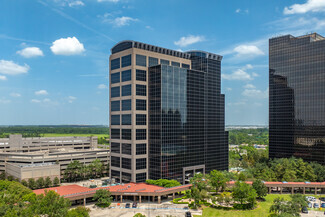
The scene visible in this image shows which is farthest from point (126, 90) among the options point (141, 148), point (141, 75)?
point (141, 148)

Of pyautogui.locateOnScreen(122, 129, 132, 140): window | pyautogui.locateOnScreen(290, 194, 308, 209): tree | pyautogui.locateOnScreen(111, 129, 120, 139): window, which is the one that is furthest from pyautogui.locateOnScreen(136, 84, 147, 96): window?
pyautogui.locateOnScreen(290, 194, 308, 209): tree

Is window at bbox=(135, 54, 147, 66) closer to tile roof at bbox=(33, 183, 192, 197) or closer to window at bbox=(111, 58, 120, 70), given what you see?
window at bbox=(111, 58, 120, 70)

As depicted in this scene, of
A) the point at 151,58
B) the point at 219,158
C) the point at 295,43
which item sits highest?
the point at 295,43

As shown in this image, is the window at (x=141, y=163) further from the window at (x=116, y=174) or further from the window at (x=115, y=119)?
the window at (x=115, y=119)

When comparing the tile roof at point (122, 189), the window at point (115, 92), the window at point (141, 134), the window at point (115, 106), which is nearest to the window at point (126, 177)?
the tile roof at point (122, 189)

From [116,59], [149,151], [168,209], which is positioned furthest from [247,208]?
[116,59]

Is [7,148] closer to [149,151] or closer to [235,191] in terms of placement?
[149,151]
